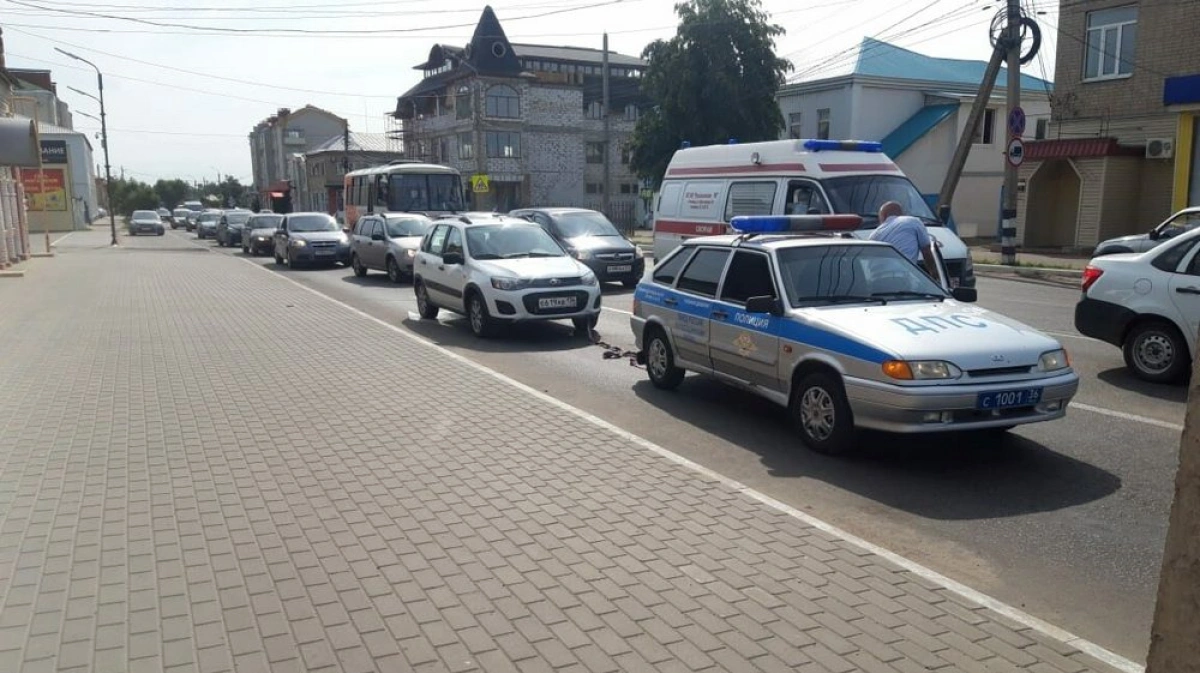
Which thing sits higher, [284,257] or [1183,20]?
[1183,20]

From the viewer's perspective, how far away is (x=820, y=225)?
888 centimetres

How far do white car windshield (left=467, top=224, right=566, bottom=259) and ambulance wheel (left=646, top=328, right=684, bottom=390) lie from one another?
4514mm

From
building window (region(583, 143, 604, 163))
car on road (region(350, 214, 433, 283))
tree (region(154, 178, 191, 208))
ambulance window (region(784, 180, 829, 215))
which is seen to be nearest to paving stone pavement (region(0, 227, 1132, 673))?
→ ambulance window (region(784, 180, 829, 215))

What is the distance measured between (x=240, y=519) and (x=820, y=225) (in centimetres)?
590

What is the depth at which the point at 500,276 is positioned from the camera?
12.5 meters

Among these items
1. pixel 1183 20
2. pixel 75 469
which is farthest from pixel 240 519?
pixel 1183 20

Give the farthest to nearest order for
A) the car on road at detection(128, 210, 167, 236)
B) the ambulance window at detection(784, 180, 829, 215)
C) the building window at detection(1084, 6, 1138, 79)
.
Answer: the car on road at detection(128, 210, 167, 236)
the building window at detection(1084, 6, 1138, 79)
the ambulance window at detection(784, 180, 829, 215)

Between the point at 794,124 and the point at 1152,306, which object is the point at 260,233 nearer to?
the point at 794,124

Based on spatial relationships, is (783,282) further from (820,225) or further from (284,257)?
(284,257)

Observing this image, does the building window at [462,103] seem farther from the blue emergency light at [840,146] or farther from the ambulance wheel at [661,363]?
the ambulance wheel at [661,363]

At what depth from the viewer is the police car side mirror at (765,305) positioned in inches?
285

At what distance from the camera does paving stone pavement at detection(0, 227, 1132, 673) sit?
3922mm

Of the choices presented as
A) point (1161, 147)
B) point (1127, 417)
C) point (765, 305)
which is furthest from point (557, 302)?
point (1161, 147)

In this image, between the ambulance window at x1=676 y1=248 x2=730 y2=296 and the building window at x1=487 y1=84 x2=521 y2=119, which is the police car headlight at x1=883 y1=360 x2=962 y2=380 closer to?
the ambulance window at x1=676 y1=248 x2=730 y2=296
